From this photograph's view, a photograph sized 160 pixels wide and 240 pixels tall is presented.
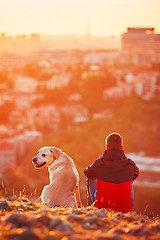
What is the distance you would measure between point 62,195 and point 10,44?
138 metres

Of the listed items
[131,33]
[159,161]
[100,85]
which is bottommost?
[159,161]

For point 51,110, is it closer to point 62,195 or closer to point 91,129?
point 91,129

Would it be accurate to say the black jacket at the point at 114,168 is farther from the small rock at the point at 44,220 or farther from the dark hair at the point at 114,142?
the small rock at the point at 44,220

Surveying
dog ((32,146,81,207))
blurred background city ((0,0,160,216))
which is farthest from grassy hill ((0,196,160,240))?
blurred background city ((0,0,160,216))

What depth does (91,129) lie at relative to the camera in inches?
2795

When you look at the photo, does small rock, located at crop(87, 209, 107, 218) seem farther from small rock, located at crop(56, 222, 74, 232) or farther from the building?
the building

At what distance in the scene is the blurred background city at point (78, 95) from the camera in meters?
61.2

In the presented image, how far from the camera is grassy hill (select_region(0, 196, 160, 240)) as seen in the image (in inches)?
170

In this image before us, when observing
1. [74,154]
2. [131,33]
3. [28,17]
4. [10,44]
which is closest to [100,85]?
[131,33]

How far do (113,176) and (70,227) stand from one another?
77.3 inches

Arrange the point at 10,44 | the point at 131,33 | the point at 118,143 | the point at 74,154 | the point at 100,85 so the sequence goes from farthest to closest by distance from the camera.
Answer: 1. the point at 10,44
2. the point at 131,33
3. the point at 100,85
4. the point at 74,154
5. the point at 118,143

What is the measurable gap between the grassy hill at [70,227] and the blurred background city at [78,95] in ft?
91.8

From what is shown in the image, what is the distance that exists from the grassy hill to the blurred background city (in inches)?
1101

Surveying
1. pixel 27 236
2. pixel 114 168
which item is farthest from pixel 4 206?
pixel 27 236
